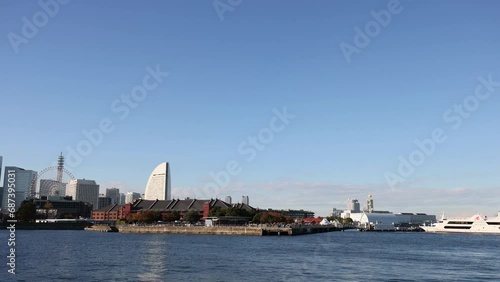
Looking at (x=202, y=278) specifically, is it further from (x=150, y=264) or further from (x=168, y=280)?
(x=150, y=264)

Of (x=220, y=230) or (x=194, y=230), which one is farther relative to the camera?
(x=194, y=230)

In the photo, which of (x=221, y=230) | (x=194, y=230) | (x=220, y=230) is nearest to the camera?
(x=221, y=230)

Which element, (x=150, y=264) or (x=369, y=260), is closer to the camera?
(x=150, y=264)

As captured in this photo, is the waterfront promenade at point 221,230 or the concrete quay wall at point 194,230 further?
the waterfront promenade at point 221,230

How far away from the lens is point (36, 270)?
53.5 m

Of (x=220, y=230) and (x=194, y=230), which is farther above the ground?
(x=220, y=230)

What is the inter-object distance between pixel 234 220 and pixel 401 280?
151575 mm

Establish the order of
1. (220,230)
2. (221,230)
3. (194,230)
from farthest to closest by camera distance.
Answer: (194,230)
(220,230)
(221,230)

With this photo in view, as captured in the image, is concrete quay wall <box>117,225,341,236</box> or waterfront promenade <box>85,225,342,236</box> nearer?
concrete quay wall <box>117,225,341,236</box>

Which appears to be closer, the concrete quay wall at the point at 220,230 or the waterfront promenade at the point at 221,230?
the concrete quay wall at the point at 220,230

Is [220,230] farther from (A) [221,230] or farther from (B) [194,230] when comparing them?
(B) [194,230]

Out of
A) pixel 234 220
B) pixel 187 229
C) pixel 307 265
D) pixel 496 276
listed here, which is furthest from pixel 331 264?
pixel 234 220

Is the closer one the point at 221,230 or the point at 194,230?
the point at 221,230

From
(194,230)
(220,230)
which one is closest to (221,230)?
(220,230)
